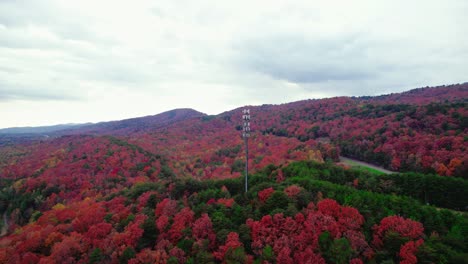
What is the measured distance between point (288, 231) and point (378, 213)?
11.5 meters

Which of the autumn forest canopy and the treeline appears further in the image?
the treeline

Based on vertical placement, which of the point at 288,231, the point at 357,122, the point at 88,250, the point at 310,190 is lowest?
the point at 88,250

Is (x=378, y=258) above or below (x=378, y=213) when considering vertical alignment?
below

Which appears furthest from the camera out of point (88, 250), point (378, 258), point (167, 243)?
point (88, 250)

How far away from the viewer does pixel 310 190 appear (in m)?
34.9

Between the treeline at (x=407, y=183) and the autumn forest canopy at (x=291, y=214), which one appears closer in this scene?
the autumn forest canopy at (x=291, y=214)

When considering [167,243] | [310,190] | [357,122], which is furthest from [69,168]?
[357,122]

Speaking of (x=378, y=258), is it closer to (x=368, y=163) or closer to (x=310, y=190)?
(x=310, y=190)

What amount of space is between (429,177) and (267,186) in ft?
87.5

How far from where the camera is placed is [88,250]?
1249 inches

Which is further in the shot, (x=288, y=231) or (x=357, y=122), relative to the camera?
(x=357, y=122)

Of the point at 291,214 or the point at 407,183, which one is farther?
the point at 407,183

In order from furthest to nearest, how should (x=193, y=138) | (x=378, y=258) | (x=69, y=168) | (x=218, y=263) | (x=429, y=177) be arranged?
(x=193, y=138)
(x=69, y=168)
(x=429, y=177)
(x=218, y=263)
(x=378, y=258)

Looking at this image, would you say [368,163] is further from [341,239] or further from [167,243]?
[167,243]
